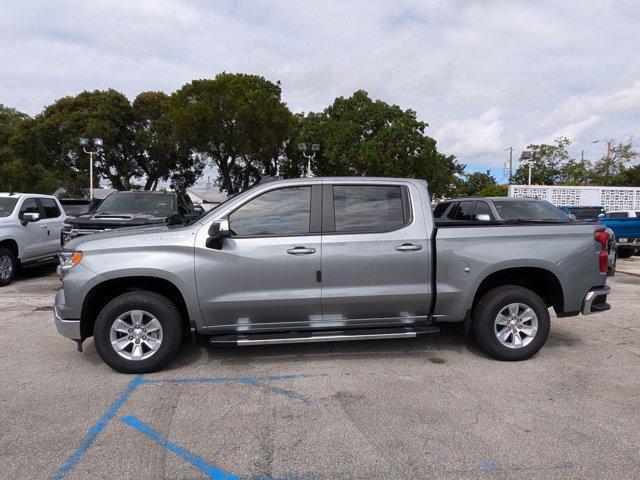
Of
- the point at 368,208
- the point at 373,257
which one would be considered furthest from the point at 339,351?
the point at 368,208

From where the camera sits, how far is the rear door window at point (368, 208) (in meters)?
4.62

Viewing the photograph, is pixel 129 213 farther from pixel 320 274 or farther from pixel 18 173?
pixel 18 173

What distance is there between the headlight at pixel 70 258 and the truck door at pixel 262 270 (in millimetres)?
1112

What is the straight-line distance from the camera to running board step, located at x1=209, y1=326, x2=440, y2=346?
4.34 meters

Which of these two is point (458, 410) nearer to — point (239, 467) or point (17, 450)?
point (239, 467)

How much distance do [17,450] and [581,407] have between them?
4.24 metres

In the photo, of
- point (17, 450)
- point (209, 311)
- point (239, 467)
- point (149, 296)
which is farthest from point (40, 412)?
point (239, 467)

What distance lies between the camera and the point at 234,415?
3.65m

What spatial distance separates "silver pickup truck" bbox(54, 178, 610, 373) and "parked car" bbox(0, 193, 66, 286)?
5.81 metres

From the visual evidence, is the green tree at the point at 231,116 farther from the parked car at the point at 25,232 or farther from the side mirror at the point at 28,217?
the side mirror at the point at 28,217

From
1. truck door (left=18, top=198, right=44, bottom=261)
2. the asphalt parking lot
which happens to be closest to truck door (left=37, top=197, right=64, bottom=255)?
truck door (left=18, top=198, right=44, bottom=261)

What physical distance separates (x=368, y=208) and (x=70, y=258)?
2.91 m

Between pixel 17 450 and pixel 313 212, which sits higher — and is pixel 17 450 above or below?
below

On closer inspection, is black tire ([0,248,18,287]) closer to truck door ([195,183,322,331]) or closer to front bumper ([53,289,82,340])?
front bumper ([53,289,82,340])
